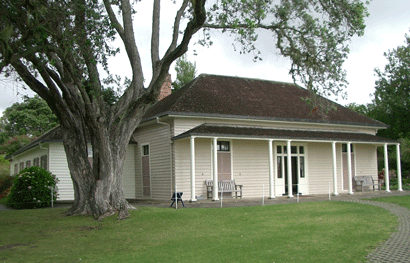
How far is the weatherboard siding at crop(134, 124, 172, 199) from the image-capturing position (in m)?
19.2

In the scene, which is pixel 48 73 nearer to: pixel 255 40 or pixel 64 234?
pixel 64 234

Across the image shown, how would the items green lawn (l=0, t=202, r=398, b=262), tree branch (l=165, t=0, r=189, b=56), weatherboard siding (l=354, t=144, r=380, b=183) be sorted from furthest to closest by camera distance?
weatherboard siding (l=354, t=144, r=380, b=183) < tree branch (l=165, t=0, r=189, b=56) < green lawn (l=0, t=202, r=398, b=262)

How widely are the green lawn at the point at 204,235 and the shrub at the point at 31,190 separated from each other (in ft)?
9.24

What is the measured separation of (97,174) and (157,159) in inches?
294

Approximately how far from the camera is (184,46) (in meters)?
12.6

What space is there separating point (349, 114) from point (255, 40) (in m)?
12.6

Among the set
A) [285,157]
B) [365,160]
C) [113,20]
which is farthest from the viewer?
[365,160]

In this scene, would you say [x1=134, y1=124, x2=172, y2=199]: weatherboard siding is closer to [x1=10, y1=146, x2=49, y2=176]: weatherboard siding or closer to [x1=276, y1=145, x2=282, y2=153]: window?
[x1=10, y1=146, x2=49, y2=176]: weatherboard siding

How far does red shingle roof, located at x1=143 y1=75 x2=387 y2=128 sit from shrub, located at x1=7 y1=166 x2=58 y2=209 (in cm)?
551

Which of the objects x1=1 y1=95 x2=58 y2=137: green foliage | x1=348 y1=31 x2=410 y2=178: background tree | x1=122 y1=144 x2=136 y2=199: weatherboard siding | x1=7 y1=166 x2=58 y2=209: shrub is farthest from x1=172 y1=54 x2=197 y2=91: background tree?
x1=7 y1=166 x2=58 y2=209: shrub

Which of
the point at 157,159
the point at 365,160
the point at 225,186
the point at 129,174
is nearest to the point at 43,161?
the point at 129,174

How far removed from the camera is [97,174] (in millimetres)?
12695

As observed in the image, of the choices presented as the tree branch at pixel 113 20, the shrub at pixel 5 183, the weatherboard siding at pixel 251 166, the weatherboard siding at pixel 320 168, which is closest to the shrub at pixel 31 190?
the tree branch at pixel 113 20

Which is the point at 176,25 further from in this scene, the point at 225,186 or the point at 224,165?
the point at 225,186
